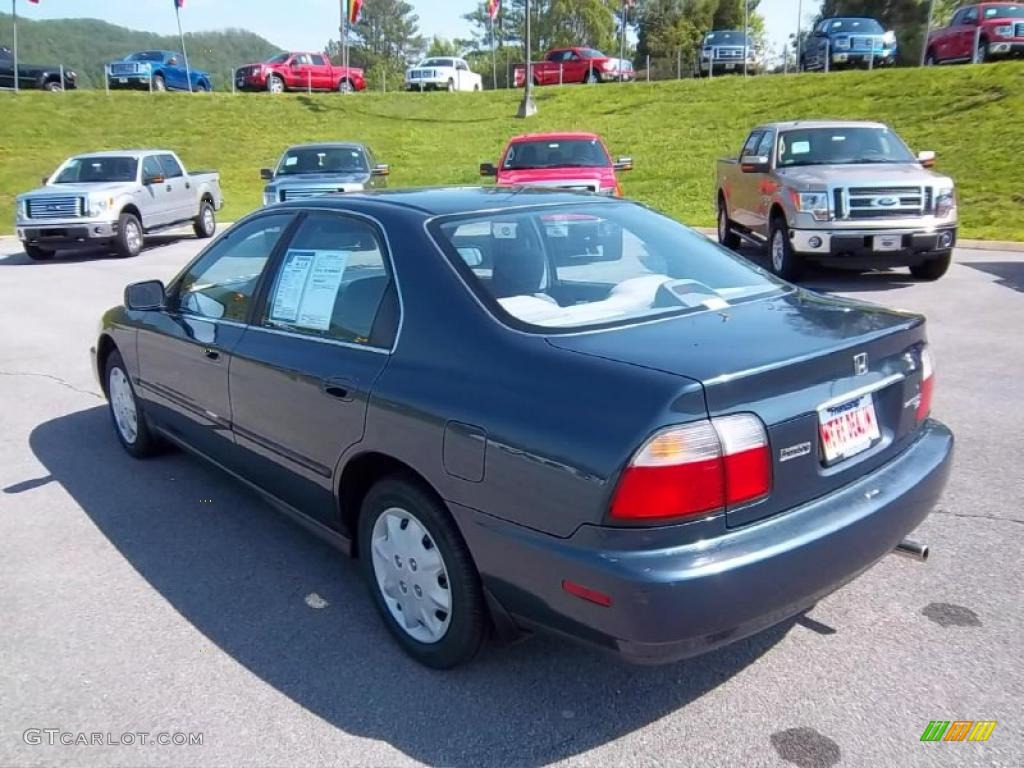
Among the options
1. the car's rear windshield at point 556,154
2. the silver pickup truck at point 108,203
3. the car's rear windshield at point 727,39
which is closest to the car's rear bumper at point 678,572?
the car's rear windshield at point 556,154

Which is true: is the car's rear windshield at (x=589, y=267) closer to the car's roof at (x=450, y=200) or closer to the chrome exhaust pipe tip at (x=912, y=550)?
the car's roof at (x=450, y=200)

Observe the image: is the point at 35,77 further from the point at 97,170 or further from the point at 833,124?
the point at 833,124

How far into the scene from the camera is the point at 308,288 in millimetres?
3686

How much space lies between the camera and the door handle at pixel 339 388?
3.22m

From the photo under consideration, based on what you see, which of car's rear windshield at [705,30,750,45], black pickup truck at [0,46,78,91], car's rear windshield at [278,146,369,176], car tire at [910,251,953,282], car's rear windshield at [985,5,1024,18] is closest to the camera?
car tire at [910,251,953,282]

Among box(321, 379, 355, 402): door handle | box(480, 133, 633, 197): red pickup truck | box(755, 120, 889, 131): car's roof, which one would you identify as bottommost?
box(321, 379, 355, 402): door handle

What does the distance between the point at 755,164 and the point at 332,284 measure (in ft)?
28.7

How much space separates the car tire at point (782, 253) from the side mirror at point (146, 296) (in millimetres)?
7484

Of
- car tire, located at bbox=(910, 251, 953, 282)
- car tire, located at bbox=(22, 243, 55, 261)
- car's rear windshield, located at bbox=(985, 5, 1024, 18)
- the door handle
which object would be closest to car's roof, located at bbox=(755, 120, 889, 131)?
car tire, located at bbox=(910, 251, 953, 282)

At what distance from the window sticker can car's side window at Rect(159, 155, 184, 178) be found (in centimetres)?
1535

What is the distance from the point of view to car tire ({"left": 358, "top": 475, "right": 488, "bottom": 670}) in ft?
9.41

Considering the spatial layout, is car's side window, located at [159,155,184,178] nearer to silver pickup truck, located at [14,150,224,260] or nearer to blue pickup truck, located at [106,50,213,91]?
silver pickup truck, located at [14,150,224,260]

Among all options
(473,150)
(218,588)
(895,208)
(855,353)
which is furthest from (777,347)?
(473,150)

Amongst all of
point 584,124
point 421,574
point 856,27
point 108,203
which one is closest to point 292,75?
point 584,124
